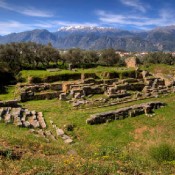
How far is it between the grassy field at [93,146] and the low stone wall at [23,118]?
1007 millimetres

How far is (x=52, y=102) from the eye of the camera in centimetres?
3381

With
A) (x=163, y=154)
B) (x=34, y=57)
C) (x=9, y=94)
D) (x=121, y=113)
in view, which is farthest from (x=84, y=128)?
(x=34, y=57)

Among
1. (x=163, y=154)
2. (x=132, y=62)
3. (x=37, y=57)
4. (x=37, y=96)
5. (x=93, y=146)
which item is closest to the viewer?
(x=163, y=154)

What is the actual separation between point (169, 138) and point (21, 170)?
45.7ft

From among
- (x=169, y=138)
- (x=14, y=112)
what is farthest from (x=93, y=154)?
(x=14, y=112)

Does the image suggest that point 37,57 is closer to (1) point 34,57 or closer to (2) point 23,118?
(1) point 34,57

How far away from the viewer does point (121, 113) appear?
1001 inches

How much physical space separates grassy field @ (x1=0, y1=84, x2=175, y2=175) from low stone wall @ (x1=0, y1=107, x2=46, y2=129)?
39.7 inches

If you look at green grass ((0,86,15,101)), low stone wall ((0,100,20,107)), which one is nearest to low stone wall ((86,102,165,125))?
low stone wall ((0,100,20,107))

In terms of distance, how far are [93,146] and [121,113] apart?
7.92m

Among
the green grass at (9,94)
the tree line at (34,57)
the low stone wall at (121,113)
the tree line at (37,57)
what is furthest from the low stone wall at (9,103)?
the tree line at (34,57)

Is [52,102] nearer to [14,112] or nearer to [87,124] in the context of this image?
[14,112]

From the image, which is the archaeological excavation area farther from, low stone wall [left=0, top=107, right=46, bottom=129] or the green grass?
the green grass

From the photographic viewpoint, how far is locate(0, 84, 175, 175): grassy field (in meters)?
11.2
